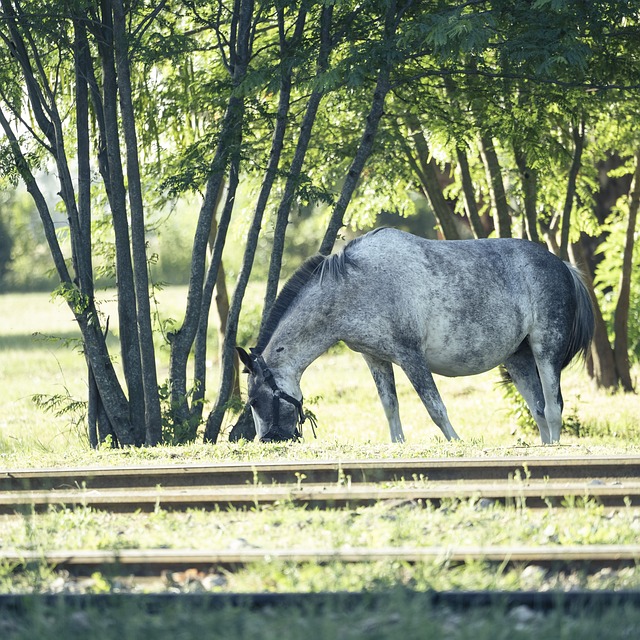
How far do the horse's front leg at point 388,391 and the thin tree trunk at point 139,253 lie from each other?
230 centimetres

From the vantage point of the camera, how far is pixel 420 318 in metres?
9.54

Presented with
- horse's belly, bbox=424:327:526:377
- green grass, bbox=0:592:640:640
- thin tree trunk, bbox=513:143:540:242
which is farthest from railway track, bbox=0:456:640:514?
thin tree trunk, bbox=513:143:540:242

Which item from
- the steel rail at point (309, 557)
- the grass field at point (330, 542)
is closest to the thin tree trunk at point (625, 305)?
the grass field at point (330, 542)

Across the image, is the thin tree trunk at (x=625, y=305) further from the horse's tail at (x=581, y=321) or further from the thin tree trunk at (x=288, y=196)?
the thin tree trunk at (x=288, y=196)

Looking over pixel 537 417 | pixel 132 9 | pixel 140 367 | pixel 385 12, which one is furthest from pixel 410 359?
pixel 132 9

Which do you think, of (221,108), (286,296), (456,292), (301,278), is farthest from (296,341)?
(221,108)

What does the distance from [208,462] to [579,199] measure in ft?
34.0

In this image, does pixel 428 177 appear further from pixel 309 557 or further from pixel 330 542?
pixel 309 557

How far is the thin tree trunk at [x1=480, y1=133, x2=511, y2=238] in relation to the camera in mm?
13836

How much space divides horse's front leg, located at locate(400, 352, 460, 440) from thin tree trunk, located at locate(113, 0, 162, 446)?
2750 millimetres

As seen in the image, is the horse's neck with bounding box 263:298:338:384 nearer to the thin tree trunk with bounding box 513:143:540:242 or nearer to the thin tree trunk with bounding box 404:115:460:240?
the thin tree trunk with bounding box 513:143:540:242

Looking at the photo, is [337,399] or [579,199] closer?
[579,199]

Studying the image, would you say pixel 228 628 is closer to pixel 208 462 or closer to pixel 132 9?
pixel 208 462

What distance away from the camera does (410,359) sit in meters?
9.41
